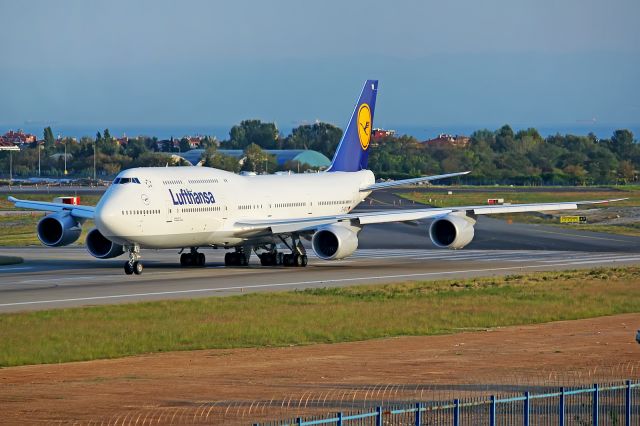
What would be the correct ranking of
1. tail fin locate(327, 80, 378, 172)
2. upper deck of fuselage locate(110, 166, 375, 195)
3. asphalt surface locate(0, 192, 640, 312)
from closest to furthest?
1. asphalt surface locate(0, 192, 640, 312)
2. upper deck of fuselage locate(110, 166, 375, 195)
3. tail fin locate(327, 80, 378, 172)

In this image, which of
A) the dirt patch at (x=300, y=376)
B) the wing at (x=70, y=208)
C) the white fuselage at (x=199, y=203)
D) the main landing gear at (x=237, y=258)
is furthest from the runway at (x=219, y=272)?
the dirt patch at (x=300, y=376)

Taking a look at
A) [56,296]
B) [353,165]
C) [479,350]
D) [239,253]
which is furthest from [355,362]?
[353,165]

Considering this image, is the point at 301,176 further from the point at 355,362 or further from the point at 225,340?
the point at 355,362

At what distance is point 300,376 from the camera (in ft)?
101

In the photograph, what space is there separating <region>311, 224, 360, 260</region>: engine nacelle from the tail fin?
11.7 m

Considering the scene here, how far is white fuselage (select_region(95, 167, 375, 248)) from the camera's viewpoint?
51.8m

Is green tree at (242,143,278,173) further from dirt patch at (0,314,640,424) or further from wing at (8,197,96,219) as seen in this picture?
dirt patch at (0,314,640,424)

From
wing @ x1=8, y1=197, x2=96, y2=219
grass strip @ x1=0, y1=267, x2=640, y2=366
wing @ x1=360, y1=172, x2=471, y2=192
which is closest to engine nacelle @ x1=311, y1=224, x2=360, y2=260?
grass strip @ x1=0, y1=267, x2=640, y2=366

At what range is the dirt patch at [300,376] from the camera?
86.5 feet

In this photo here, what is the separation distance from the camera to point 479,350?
116 feet

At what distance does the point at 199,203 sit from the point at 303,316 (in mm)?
14769

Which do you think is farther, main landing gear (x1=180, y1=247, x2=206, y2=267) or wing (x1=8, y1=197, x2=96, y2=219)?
main landing gear (x1=180, y1=247, x2=206, y2=267)

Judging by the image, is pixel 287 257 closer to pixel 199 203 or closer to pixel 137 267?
pixel 199 203

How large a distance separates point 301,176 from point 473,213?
8.82 metres
